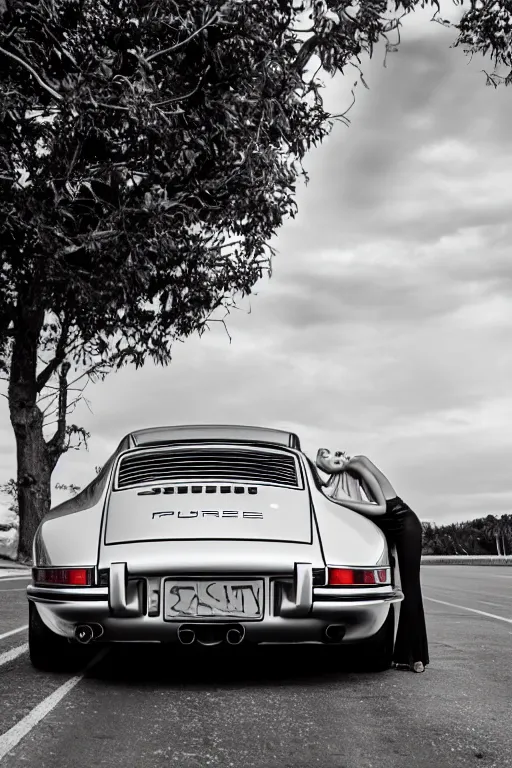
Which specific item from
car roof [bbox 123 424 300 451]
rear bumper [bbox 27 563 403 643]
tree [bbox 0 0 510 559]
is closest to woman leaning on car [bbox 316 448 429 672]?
car roof [bbox 123 424 300 451]

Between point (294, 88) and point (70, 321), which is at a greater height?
point (294, 88)

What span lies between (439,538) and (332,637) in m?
55.6

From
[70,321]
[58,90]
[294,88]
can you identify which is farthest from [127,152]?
[70,321]

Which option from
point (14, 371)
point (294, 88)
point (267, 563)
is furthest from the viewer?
point (14, 371)

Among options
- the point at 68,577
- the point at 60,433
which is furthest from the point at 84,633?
the point at 60,433

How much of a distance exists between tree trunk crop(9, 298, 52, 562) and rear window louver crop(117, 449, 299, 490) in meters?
18.3

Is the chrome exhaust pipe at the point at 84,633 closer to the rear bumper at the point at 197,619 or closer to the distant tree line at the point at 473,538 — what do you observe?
the rear bumper at the point at 197,619

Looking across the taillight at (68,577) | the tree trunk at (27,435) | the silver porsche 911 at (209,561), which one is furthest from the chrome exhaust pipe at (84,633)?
the tree trunk at (27,435)

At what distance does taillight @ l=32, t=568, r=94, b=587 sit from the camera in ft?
16.4

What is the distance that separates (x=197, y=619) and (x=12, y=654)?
→ 2126mm

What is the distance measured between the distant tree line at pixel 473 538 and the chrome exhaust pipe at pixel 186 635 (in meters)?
54.6

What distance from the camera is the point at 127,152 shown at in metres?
18.7

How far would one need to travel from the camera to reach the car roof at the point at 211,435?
5.88 metres

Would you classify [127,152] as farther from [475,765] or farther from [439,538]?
[439,538]
